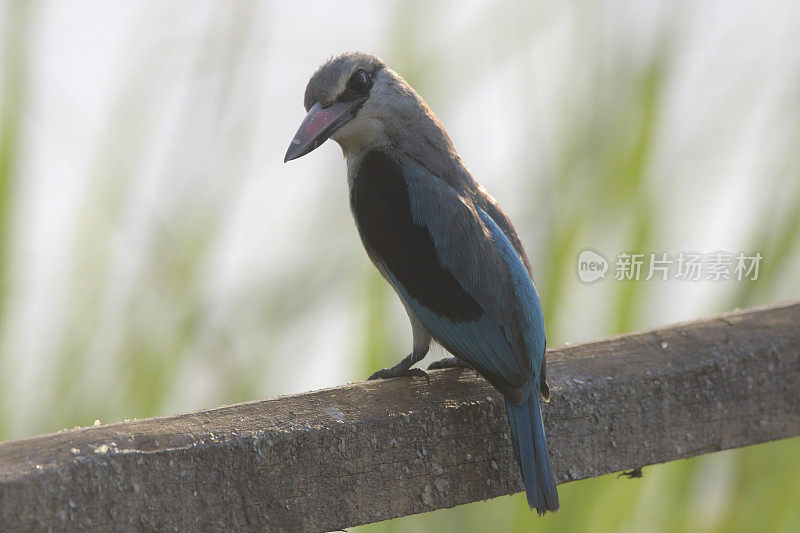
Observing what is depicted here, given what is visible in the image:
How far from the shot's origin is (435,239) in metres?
1.67

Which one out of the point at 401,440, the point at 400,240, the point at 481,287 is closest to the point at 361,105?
the point at 400,240

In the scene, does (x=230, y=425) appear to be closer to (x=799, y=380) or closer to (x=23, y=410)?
(x=23, y=410)

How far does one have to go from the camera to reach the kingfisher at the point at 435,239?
1.49m

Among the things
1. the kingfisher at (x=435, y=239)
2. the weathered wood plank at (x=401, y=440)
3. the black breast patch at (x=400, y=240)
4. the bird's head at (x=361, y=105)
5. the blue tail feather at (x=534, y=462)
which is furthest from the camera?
the bird's head at (x=361, y=105)

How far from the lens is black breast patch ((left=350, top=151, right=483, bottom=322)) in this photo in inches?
64.8

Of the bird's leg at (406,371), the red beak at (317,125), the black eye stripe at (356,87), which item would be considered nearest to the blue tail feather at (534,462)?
the bird's leg at (406,371)

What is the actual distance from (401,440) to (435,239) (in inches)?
17.6

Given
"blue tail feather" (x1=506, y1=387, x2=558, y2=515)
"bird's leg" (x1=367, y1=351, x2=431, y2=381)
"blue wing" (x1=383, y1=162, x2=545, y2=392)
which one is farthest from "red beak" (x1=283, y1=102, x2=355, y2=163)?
"blue tail feather" (x1=506, y1=387, x2=558, y2=515)

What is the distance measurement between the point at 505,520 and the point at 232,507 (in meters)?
1.10

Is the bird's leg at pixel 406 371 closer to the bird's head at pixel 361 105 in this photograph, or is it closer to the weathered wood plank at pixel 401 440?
the weathered wood plank at pixel 401 440

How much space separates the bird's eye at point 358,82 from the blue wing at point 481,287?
0.25 metres

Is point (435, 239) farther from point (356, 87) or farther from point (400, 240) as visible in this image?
point (356, 87)

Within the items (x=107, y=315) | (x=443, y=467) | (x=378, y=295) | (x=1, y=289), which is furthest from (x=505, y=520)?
(x=1, y=289)

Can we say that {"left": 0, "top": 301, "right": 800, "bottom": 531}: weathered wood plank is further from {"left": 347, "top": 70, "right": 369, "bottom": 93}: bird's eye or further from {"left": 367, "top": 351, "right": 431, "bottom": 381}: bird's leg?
{"left": 347, "top": 70, "right": 369, "bottom": 93}: bird's eye
